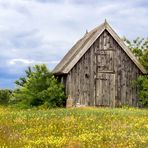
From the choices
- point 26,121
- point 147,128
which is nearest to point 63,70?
point 26,121

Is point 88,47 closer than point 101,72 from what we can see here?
Yes

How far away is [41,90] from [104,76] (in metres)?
6.18

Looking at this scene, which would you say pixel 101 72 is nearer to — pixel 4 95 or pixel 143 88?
pixel 143 88

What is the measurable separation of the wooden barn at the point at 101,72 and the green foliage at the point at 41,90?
3.29ft

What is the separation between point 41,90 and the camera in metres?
48.9

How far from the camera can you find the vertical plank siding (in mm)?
48531

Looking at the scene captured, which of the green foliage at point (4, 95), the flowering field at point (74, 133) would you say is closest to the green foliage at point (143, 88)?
the green foliage at point (4, 95)

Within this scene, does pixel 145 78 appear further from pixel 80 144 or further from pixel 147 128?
pixel 80 144

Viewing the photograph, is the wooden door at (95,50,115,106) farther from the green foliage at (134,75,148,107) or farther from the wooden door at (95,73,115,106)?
the green foliage at (134,75,148,107)

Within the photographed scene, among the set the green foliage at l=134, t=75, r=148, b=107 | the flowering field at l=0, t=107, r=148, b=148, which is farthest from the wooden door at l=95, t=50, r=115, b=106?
the flowering field at l=0, t=107, r=148, b=148

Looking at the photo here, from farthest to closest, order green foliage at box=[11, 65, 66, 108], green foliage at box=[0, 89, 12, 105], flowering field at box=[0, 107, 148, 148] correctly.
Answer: green foliage at box=[0, 89, 12, 105] → green foliage at box=[11, 65, 66, 108] → flowering field at box=[0, 107, 148, 148]

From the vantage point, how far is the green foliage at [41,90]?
155ft

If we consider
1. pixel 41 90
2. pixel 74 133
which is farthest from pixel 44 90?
pixel 74 133

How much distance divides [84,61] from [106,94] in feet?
12.6
